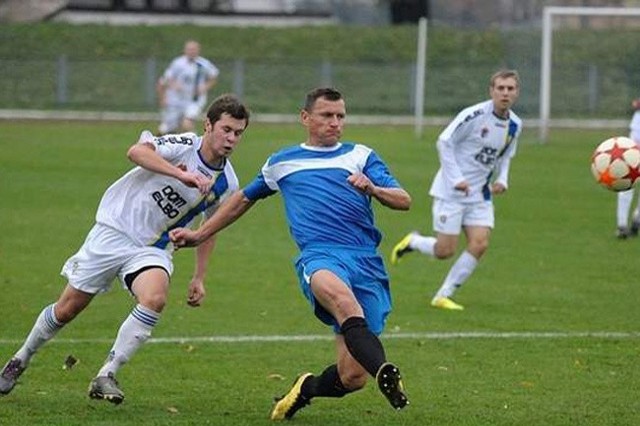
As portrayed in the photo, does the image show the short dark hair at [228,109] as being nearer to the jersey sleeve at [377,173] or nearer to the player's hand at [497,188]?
the jersey sleeve at [377,173]

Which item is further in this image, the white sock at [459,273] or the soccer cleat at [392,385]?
the white sock at [459,273]

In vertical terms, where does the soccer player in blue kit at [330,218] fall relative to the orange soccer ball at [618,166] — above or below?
above

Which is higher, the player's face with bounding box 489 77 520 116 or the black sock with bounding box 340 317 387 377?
the player's face with bounding box 489 77 520 116

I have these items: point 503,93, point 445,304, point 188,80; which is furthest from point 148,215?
point 188,80

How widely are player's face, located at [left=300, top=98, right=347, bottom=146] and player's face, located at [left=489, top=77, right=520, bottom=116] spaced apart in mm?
5175

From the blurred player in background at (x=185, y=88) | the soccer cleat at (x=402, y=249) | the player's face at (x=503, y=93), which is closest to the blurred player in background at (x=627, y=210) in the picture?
the soccer cleat at (x=402, y=249)

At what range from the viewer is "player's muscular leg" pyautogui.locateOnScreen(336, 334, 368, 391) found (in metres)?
9.11

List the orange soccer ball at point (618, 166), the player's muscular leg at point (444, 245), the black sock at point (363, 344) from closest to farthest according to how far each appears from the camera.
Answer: the black sock at point (363, 344)
the orange soccer ball at point (618, 166)
the player's muscular leg at point (444, 245)

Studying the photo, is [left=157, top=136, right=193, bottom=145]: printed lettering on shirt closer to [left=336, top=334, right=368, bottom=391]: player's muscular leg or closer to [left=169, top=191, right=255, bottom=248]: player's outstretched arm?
[left=169, top=191, right=255, bottom=248]: player's outstretched arm

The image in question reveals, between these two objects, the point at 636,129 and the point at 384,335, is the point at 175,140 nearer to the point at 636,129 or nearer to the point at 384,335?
the point at 384,335

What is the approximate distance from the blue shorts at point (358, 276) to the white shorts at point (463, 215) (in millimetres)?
5591

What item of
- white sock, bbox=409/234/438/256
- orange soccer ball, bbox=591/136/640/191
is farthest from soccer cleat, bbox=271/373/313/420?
white sock, bbox=409/234/438/256

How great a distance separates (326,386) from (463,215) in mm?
5728

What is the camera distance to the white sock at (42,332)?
984cm
